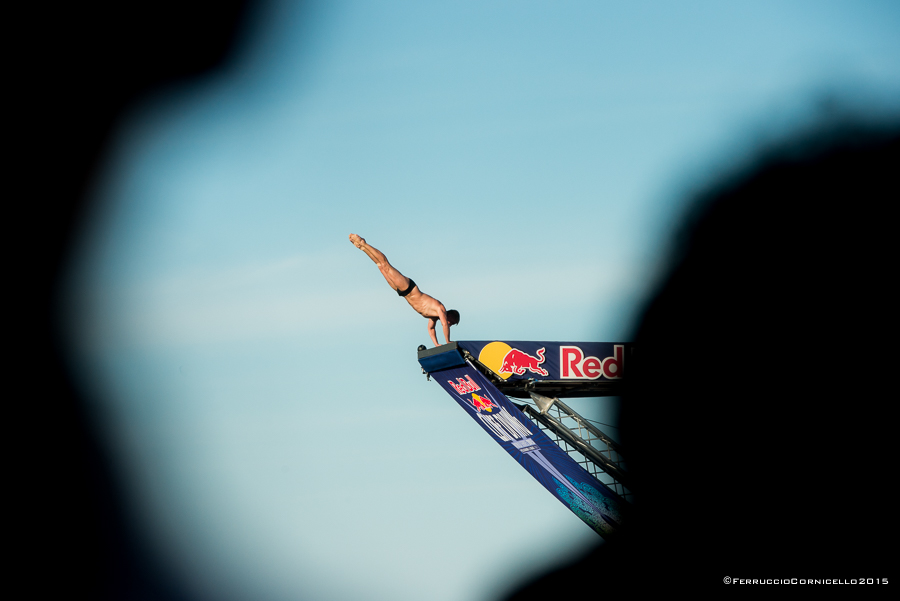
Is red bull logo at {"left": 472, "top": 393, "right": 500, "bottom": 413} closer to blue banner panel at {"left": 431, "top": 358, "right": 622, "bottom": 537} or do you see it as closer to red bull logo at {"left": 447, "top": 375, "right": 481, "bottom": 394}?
blue banner panel at {"left": 431, "top": 358, "right": 622, "bottom": 537}

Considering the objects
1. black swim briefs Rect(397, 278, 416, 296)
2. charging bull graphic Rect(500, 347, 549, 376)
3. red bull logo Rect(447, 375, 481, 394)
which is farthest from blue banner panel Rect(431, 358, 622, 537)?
black swim briefs Rect(397, 278, 416, 296)

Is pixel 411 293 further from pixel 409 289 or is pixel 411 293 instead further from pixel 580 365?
pixel 580 365

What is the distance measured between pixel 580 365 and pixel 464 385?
326cm

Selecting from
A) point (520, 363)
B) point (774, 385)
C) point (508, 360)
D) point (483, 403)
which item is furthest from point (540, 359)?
point (774, 385)

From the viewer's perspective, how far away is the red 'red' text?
26703 mm

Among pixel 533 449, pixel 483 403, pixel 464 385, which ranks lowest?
pixel 533 449

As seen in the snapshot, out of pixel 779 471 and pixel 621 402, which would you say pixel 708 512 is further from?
pixel 621 402

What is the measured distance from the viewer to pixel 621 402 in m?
33.9

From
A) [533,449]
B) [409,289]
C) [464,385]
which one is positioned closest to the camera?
[409,289]

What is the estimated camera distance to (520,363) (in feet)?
87.5

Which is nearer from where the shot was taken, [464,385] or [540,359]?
[540,359]

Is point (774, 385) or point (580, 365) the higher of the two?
point (774, 385)

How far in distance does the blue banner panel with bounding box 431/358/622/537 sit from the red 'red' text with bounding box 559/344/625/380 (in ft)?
5.72

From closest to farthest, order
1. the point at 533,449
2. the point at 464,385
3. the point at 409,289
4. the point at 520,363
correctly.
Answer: the point at 409,289
the point at 520,363
the point at 464,385
the point at 533,449
